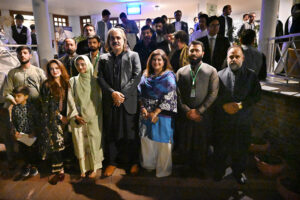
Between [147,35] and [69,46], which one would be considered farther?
[147,35]

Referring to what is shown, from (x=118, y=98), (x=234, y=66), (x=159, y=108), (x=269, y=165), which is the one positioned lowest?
(x=269, y=165)

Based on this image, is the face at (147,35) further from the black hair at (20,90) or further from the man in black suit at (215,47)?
the black hair at (20,90)

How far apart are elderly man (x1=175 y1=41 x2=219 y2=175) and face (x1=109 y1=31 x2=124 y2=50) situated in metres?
0.95

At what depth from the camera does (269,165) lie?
2.88 meters

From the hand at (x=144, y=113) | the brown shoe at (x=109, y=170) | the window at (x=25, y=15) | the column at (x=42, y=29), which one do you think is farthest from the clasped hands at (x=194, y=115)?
the window at (x=25, y=15)

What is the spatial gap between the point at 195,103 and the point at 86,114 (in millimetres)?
1585

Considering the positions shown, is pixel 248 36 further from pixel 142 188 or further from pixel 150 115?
pixel 142 188

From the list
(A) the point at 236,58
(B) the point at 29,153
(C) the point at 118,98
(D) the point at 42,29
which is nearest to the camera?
(A) the point at 236,58

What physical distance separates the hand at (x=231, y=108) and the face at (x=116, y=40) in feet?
5.55

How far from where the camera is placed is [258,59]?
3.40 meters

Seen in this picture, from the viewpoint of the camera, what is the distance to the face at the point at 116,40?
2.76 metres

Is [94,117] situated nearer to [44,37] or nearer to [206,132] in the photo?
[206,132]

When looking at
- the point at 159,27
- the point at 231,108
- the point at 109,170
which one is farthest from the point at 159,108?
the point at 159,27

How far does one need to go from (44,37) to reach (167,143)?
20.2ft
